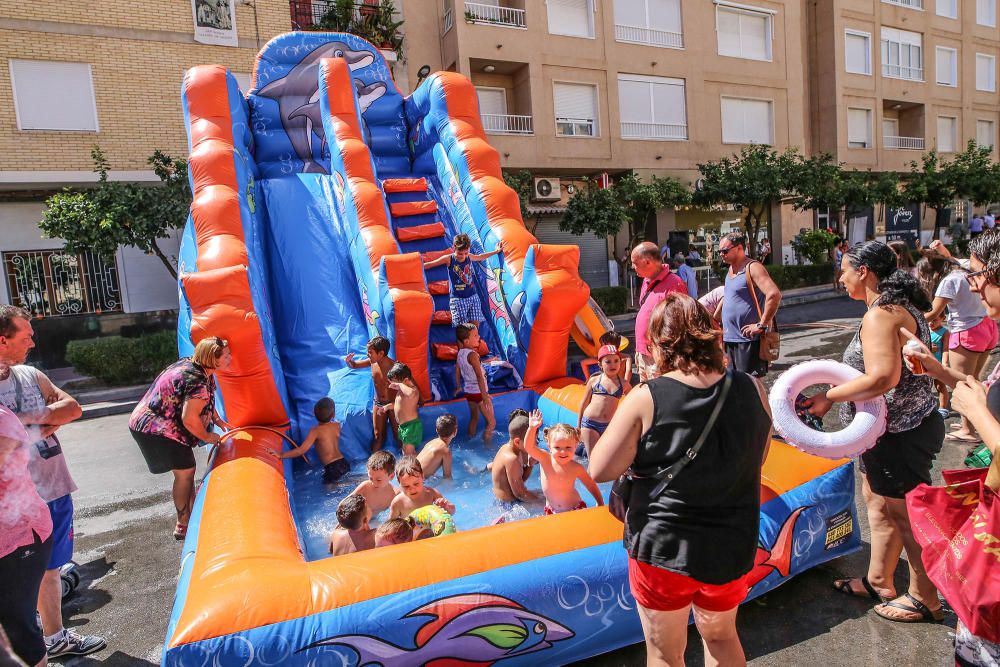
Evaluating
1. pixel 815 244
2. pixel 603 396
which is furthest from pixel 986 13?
pixel 603 396

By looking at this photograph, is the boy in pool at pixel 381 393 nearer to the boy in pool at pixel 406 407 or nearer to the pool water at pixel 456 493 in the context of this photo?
the boy in pool at pixel 406 407

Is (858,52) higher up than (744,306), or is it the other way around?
(858,52)

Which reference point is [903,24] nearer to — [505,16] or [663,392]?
[505,16]

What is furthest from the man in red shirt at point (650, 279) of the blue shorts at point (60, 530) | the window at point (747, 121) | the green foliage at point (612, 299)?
the window at point (747, 121)

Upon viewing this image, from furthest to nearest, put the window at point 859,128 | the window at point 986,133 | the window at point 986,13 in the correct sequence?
the window at point 986,133 → the window at point 986,13 → the window at point 859,128

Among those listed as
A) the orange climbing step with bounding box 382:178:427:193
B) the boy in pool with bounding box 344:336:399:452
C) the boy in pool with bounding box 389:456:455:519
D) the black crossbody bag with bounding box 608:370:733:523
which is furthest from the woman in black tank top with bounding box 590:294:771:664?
the orange climbing step with bounding box 382:178:427:193

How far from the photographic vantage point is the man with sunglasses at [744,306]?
4.63 meters

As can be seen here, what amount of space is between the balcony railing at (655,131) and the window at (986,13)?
1576 centimetres

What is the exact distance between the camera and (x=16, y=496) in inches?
89.4

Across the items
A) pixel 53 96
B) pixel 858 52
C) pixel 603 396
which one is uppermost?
pixel 858 52

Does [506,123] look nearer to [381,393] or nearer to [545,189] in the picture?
[545,189]

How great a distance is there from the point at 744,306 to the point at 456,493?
267 centimetres

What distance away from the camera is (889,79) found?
2230cm

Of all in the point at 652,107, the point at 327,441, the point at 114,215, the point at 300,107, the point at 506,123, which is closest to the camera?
the point at 327,441
